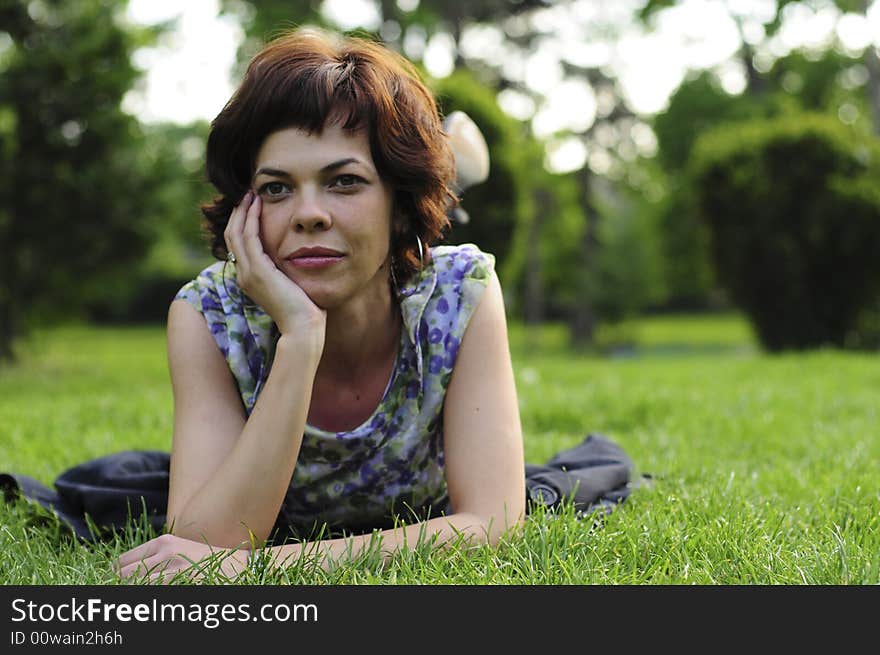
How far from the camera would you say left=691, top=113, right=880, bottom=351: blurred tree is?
10.9 metres

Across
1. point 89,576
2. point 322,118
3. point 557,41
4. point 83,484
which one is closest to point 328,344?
point 322,118

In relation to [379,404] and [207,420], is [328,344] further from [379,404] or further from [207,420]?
[207,420]

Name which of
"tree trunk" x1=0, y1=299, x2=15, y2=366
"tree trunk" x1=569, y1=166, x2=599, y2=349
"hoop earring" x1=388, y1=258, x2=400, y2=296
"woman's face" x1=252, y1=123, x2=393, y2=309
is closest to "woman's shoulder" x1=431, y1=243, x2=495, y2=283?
"hoop earring" x1=388, y1=258, x2=400, y2=296

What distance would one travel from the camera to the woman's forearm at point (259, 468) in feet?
7.39

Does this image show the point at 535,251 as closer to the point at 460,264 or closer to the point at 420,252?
the point at 460,264

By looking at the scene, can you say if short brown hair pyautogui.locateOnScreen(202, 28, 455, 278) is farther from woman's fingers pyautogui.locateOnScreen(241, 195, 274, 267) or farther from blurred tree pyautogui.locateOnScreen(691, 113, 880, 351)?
blurred tree pyautogui.locateOnScreen(691, 113, 880, 351)

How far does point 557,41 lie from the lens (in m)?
23.7

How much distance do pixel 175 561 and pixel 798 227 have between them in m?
10.3

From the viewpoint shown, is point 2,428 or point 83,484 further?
point 2,428

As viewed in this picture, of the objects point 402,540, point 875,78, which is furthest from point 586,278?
point 402,540

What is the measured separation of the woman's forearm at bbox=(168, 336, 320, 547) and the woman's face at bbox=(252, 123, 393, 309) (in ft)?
0.69

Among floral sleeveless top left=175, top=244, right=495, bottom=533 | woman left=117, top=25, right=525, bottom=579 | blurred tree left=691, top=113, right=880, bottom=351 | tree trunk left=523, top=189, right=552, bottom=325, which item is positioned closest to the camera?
woman left=117, top=25, right=525, bottom=579
